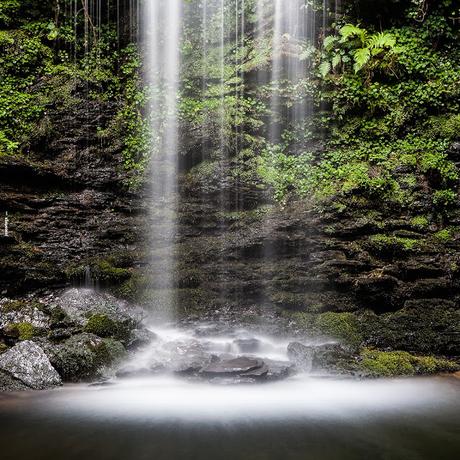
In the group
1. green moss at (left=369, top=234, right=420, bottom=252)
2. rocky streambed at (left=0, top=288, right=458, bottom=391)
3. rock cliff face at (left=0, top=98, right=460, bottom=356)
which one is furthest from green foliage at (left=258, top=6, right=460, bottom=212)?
rocky streambed at (left=0, top=288, right=458, bottom=391)

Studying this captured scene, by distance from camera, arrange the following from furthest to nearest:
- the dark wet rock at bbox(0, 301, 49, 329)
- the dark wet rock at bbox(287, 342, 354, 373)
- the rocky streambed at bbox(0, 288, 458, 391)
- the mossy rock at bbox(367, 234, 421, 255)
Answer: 1. the mossy rock at bbox(367, 234, 421, 255)
2. the dark wet rock at bbox(0, 301, 49, 329)
3. the dark wet rock at bbox(287, 342, 354, 373)
4. the rocky streambed at bbox(0, 288, 458, 391)

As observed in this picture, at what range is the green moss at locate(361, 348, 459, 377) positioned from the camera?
210 inches

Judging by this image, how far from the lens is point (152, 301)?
7488mm

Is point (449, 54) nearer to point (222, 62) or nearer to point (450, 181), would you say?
point (450, 181)

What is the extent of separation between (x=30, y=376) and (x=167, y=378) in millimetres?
1698

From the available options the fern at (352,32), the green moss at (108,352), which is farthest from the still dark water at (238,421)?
the fern at (352,32)

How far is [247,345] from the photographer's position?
6.27 meters

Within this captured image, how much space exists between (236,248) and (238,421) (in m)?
4.27

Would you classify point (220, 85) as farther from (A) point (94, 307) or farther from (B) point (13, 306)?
(B) point (13, 306)

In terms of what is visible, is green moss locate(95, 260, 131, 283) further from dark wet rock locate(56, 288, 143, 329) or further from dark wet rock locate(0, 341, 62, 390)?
dark wet rock locate(0, 341, 62, 390)

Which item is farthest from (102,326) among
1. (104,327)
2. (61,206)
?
(61,206)

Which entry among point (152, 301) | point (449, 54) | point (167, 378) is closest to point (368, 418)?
point (167, 378)

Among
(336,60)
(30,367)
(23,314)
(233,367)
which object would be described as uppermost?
(336,60)

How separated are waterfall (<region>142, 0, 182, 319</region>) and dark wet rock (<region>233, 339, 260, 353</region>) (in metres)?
1.63
